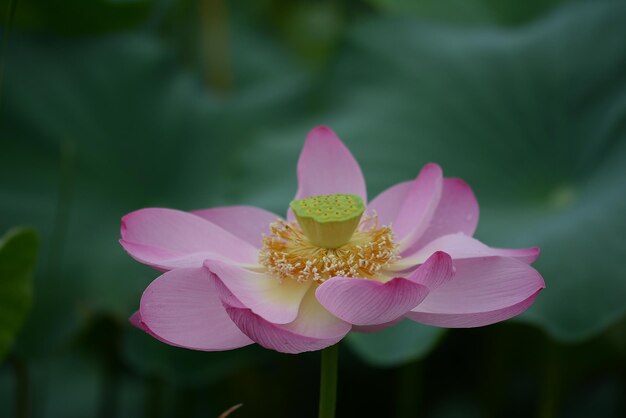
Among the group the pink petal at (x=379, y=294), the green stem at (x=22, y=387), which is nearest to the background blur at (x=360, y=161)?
the green stem at (x=22, y=387)

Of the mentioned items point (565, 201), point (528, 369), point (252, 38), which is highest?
point (252, 38)

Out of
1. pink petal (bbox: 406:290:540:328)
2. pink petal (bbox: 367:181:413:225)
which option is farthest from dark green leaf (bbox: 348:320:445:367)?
pink petal (bbox: 406:290:540:328)

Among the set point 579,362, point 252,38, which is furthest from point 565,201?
point 252,38

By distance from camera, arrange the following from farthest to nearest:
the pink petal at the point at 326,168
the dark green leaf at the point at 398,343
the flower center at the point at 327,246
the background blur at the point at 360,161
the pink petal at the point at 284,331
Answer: the background blur at the point at 360,161 < the dark green leaf at the point at 398,343 < the pink petal at the point at 326,168 < the flower center at the point at 327,246 < the pink petal at the point at 284,331

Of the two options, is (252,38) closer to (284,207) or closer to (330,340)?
(284,207)

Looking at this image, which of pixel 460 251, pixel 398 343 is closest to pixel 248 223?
pixel 460 251

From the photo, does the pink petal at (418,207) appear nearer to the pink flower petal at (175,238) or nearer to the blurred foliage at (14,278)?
the pink flower petal at (175,238)
